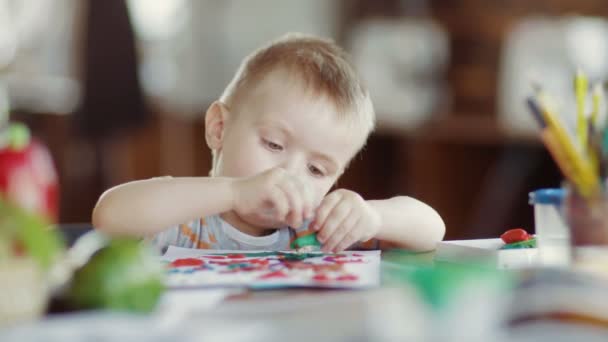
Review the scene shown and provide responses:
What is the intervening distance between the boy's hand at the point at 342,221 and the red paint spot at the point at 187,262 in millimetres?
184

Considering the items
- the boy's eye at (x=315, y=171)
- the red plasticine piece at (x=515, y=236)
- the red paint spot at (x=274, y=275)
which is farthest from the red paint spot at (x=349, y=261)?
the boy's eye at (x=315, y=171)

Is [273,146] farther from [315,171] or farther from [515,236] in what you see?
[515,236]

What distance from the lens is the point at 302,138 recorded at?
1207 millimetres

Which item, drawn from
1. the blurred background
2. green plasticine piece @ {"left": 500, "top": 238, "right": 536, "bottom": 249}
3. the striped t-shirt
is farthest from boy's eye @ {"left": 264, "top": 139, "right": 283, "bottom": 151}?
the blurred background

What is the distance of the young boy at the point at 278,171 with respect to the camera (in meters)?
1.06

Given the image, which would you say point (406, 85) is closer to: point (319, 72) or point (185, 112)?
point (185, 112)

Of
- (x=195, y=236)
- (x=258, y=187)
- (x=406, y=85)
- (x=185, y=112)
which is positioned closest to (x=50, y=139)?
(x=185, y=112)

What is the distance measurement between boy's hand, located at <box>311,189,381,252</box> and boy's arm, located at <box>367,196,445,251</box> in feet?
0.24

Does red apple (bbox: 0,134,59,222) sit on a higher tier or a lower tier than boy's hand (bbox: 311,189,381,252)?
higher

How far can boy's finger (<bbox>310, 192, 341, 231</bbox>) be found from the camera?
1055mm

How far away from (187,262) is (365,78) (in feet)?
10.9

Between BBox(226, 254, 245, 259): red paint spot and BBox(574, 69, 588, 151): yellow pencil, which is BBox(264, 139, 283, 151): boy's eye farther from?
BBox(574, 69, 588, 151): yellow pencil

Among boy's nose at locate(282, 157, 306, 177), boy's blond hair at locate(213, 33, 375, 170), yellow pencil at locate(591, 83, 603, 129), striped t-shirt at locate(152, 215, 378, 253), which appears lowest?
striped t-shirt at locate(152, 215, 378, 253)

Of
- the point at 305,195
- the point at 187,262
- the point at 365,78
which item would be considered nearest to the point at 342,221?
the point at 305,195
